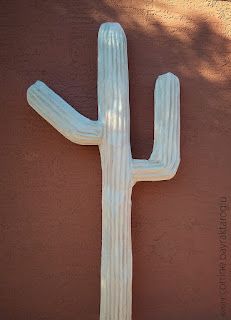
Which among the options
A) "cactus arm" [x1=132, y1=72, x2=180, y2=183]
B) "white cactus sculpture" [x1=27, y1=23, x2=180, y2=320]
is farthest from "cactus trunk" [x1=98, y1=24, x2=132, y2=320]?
"cactus arm" [x1=132, y1=72, x2=180, y2=183]

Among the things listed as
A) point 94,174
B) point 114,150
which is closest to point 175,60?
point 114,150

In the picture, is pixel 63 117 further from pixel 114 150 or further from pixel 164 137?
pixel 164 137

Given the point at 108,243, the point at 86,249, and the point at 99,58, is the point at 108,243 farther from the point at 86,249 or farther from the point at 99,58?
the point at 99,58

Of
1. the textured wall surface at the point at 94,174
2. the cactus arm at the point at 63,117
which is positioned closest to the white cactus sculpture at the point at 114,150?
the cactus arm at the point at 63,117

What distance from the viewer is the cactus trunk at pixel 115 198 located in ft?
7.43

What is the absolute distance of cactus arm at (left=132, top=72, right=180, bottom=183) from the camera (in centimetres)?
232

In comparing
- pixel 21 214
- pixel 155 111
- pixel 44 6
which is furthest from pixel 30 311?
pixel 44 6

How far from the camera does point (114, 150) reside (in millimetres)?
2281

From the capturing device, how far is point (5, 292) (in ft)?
7.84

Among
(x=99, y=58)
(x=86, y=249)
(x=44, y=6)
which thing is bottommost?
(x=86, y=249)

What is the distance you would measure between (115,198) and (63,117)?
0.51 meters

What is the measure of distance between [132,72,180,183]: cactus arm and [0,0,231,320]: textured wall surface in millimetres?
138

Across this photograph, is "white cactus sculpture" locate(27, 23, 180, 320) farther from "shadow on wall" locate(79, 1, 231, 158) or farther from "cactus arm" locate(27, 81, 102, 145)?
"shadow on wall" locate(79, 1, 231, 158)

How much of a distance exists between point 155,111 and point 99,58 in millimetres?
423
